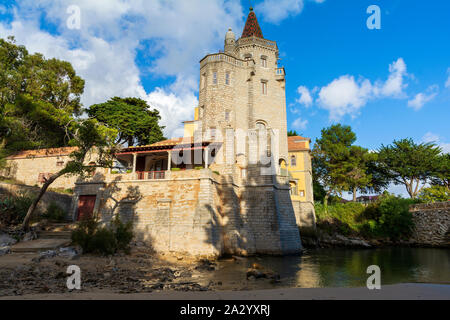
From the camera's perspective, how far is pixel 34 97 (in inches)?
1089

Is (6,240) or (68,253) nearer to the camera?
(68,253)

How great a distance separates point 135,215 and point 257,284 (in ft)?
34.0

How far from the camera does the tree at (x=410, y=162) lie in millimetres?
35500

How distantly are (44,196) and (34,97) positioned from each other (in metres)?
14.7

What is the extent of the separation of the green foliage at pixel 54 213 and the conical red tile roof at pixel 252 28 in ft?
74.6

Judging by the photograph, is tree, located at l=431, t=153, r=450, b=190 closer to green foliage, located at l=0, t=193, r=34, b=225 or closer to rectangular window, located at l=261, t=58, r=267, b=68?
rectangular window, located at l=261, t=58, r=267, b=68

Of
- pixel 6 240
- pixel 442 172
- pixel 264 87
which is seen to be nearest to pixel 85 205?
pixel 6 240

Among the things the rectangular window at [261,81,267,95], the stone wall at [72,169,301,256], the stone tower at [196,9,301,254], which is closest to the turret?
the stone tower at [196,9,301,254]

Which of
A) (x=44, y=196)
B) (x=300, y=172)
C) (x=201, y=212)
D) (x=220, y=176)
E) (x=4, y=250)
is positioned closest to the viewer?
(x=4, y=250)

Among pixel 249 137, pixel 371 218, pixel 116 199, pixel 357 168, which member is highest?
pixel 249 137

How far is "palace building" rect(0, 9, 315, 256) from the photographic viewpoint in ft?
55.7

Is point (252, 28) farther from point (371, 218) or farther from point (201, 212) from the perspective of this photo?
point (371, 218)

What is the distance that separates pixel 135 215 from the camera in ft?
57.7
